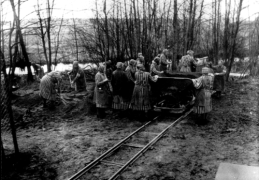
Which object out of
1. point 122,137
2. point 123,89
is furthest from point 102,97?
point 122,137

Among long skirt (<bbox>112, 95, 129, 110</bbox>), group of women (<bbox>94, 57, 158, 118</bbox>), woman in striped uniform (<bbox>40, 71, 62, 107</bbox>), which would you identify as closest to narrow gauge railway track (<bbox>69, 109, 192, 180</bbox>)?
group of women (<bbox>94, 57, 158, 118</bbox>)

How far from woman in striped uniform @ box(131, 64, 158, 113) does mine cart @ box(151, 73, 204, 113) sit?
601mm

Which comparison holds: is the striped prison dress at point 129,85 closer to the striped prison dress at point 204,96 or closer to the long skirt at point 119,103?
the long skirt at point 119,103

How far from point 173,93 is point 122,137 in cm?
276

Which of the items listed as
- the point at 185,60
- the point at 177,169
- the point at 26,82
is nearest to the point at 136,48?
the point at 185,60

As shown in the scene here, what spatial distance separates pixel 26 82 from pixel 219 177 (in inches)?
585

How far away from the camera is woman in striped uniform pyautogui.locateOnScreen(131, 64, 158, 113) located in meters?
9.57

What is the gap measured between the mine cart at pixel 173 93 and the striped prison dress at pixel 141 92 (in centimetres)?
60

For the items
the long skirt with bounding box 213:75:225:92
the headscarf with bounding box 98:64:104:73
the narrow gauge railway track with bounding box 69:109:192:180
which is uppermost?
the headscarf with bounding box 98:64:104:73

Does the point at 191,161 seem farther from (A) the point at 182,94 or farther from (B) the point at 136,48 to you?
(B) the point at 136,48

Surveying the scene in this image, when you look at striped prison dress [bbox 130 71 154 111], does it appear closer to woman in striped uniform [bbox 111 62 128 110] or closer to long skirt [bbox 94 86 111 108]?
woman in striped uniform [bbox 111 62 128 110]

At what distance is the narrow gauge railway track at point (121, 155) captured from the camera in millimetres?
6159

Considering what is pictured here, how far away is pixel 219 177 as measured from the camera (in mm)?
4352

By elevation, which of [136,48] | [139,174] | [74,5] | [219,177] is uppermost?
[74,5]
